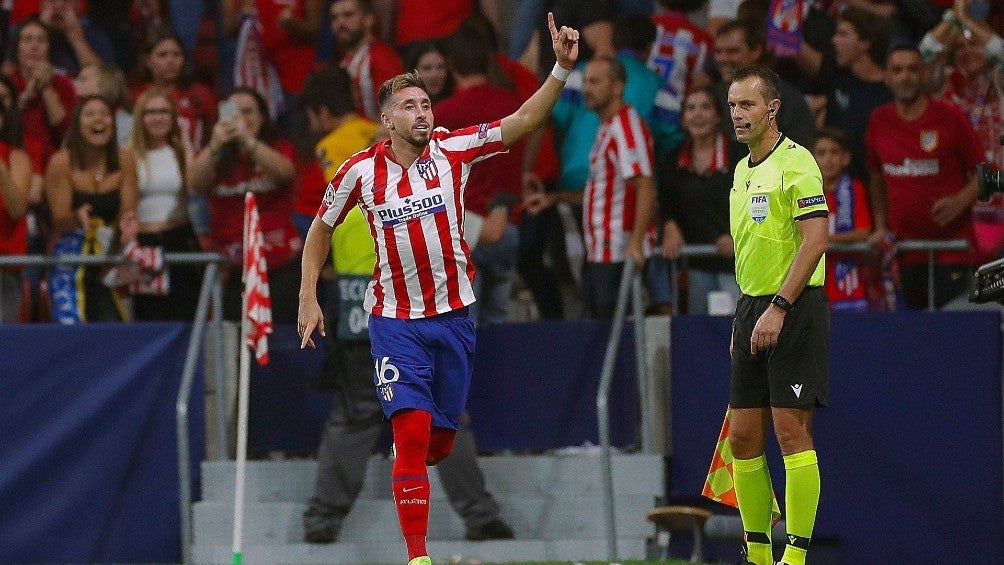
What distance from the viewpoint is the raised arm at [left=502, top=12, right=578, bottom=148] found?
7828mm

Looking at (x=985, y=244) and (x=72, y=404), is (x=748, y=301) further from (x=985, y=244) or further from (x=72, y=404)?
(x=72, y=404)

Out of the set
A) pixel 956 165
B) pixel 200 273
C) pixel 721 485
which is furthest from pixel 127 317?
pixel 956 165

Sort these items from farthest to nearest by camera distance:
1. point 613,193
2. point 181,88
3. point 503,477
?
point 181,88
point 613,193
point 503,477

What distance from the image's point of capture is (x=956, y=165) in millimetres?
11406

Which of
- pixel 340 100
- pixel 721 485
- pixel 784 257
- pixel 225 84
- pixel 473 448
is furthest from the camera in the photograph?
pixel 225 84

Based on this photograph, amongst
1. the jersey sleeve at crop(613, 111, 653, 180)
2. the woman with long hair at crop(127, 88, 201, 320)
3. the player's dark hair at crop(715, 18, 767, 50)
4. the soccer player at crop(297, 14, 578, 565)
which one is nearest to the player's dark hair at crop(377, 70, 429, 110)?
the soccer player at crop(297, 14, 578, 565)

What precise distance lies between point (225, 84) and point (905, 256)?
17.8 feet

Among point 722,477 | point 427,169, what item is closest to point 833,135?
point 722,477

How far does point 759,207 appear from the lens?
780cm

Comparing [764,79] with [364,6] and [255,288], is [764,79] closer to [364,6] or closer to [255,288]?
[255,288]

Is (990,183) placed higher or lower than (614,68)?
lower

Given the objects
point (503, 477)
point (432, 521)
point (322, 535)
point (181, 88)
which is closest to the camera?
point (322, 535)

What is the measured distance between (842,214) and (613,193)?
149 centimetres

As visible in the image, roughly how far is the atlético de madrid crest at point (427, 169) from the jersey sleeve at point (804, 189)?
5.29 ft
